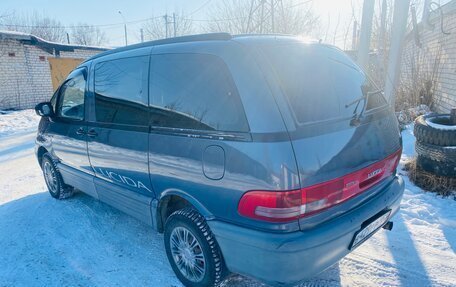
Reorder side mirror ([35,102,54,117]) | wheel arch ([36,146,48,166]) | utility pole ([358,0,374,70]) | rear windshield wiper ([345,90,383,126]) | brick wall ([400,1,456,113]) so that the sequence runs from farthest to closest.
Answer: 1. brick wall ([400,1,456,113])
2. utility pole ([358,0,374,70])
3. wheel arch ([36,146,48,166])
4. side mirror ([35,102,54,117])
5. rear windshield wiper ([345,90,383,126])

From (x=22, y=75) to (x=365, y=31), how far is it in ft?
46.3

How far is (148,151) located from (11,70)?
1416 centimetres

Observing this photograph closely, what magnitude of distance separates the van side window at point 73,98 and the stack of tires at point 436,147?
4.24 meters

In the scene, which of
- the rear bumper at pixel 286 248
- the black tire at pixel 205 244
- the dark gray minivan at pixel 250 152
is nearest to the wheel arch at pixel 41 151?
the dark gray minivan at pixel 250 152

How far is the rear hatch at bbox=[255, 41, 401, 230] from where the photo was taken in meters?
1.87

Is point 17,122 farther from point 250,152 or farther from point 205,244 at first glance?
point 250,152

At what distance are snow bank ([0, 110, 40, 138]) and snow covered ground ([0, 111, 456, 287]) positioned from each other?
712cm

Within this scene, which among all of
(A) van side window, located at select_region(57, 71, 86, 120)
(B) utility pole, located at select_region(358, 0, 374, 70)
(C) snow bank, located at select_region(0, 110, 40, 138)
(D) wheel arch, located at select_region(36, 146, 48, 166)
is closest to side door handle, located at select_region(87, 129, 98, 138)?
(A) van side window, located at select_region(57, 71, 86, 120)

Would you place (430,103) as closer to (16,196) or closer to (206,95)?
(206,95)

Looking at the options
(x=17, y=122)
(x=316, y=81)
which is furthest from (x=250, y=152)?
(x=17, y=122)

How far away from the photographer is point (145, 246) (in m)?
3.15

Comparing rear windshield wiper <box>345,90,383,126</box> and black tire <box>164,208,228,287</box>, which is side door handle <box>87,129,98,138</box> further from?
rear windshield wiper <box>345,90,383,126</box>

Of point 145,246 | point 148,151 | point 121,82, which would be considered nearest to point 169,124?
point 148,151

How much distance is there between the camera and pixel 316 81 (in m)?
2.21
